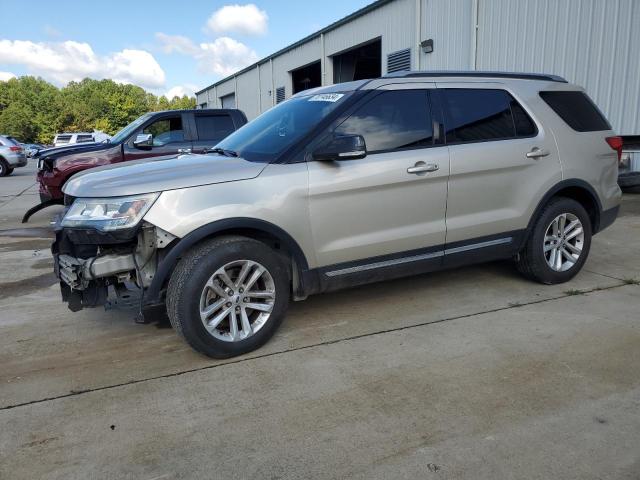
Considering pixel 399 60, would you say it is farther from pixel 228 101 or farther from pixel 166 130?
pixel 228 101

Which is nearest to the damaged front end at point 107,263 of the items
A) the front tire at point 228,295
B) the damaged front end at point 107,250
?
the damaged front end at point 107,250

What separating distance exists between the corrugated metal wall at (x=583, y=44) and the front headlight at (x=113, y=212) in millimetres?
10169

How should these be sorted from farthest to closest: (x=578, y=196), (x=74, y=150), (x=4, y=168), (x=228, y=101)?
1. (x=228, y=101)
2. (x=4, y=168)
3. (x=74, y=150)
4. (x=578, y=196)

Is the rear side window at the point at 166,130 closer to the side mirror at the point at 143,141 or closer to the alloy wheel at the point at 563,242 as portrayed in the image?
the side mirror at the point at 143,141

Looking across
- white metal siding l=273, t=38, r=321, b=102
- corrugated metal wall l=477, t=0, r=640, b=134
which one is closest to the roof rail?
corrugated metal wall l=477, t=0, r=640, b=134

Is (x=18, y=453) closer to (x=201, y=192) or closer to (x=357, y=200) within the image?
(x=201, y=192)

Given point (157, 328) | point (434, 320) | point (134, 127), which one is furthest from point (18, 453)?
point (134, 127)

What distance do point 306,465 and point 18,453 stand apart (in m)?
1.42

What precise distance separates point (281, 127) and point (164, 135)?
18.0ft

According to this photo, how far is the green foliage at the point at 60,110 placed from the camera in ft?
273

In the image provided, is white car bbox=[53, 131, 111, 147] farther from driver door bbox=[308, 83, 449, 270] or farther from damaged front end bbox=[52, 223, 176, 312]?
driver door bbox=[308, 83, 449, 270]

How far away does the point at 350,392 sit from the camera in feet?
10.2

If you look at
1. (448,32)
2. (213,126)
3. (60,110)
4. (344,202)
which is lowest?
(344,202)

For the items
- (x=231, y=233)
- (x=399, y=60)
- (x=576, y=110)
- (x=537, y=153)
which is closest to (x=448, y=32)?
(x=399, y=60)
